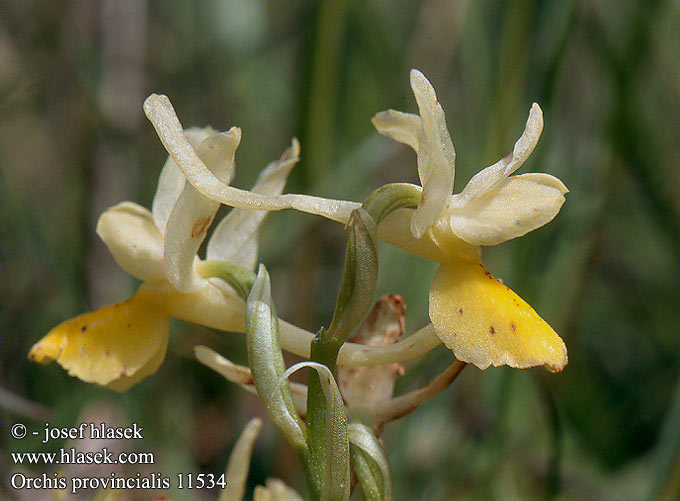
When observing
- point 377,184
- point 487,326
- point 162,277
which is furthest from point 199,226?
point 377,184

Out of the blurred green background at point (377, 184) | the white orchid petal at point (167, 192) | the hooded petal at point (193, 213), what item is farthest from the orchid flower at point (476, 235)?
the blurred green background at point (377, 184)

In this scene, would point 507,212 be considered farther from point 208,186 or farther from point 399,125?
point 208,186

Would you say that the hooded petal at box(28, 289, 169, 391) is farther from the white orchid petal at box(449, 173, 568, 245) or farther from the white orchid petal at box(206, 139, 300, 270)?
the white orchid petal at box(449, 173, 568, 245)

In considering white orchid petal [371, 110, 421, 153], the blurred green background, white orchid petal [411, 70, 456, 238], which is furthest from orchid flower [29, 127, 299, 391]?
the blurred green background

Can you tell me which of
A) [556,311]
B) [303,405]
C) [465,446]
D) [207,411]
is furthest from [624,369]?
[303,405]

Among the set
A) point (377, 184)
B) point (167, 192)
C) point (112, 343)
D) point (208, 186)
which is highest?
point (208, 186)

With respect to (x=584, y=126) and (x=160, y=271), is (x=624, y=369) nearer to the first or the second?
(x=584, y=126)
